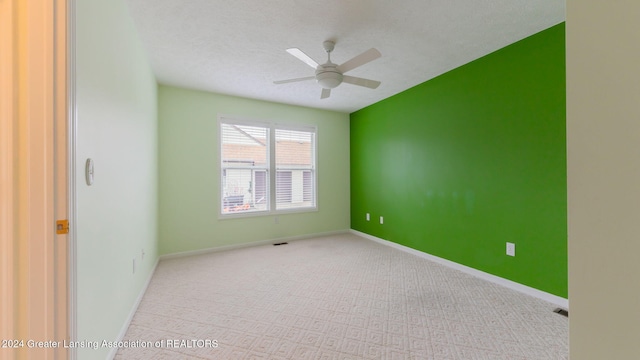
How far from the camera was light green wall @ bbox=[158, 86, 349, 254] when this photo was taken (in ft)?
11.7

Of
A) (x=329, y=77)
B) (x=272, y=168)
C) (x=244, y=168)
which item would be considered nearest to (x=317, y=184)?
(x=272, y=168)

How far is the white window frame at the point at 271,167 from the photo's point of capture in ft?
13.0

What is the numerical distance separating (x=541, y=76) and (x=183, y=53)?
364 centimetres

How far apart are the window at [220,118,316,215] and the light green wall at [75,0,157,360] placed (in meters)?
1.56

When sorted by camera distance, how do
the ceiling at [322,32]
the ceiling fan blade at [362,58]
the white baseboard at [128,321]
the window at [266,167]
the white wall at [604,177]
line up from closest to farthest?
the white wall at [604,177] → the white baseboard at [128,321] → the ceiling at [322,32] → the ceiling fan blade at [362,58] → the window at [266,167]

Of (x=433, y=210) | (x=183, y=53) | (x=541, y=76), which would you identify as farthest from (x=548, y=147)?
(x=183, y=53)

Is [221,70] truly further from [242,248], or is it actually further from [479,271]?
[479,271]

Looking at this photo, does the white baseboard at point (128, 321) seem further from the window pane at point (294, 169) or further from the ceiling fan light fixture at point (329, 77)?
the ceiling fan light fixture at point (329, 77)

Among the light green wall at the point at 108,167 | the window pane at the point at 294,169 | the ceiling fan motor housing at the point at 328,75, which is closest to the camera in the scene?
the light green wall at the point at 108,167

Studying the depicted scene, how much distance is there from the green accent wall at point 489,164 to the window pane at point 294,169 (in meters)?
1.49

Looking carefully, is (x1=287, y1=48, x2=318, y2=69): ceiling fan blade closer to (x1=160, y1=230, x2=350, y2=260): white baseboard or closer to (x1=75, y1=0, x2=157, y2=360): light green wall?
(x1=75, y1=0, x2=157, y2=360): light green wall

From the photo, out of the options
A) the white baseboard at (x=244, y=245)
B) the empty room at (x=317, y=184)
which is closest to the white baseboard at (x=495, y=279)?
the empty room at (x=317, y=184)

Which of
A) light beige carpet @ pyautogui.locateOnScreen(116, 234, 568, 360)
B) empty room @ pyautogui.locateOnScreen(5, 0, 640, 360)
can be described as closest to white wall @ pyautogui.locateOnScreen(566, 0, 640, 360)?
empty room @ pyautogui.locateOnScreen(5, 0, 640, 360)

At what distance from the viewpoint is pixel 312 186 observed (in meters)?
4.83
